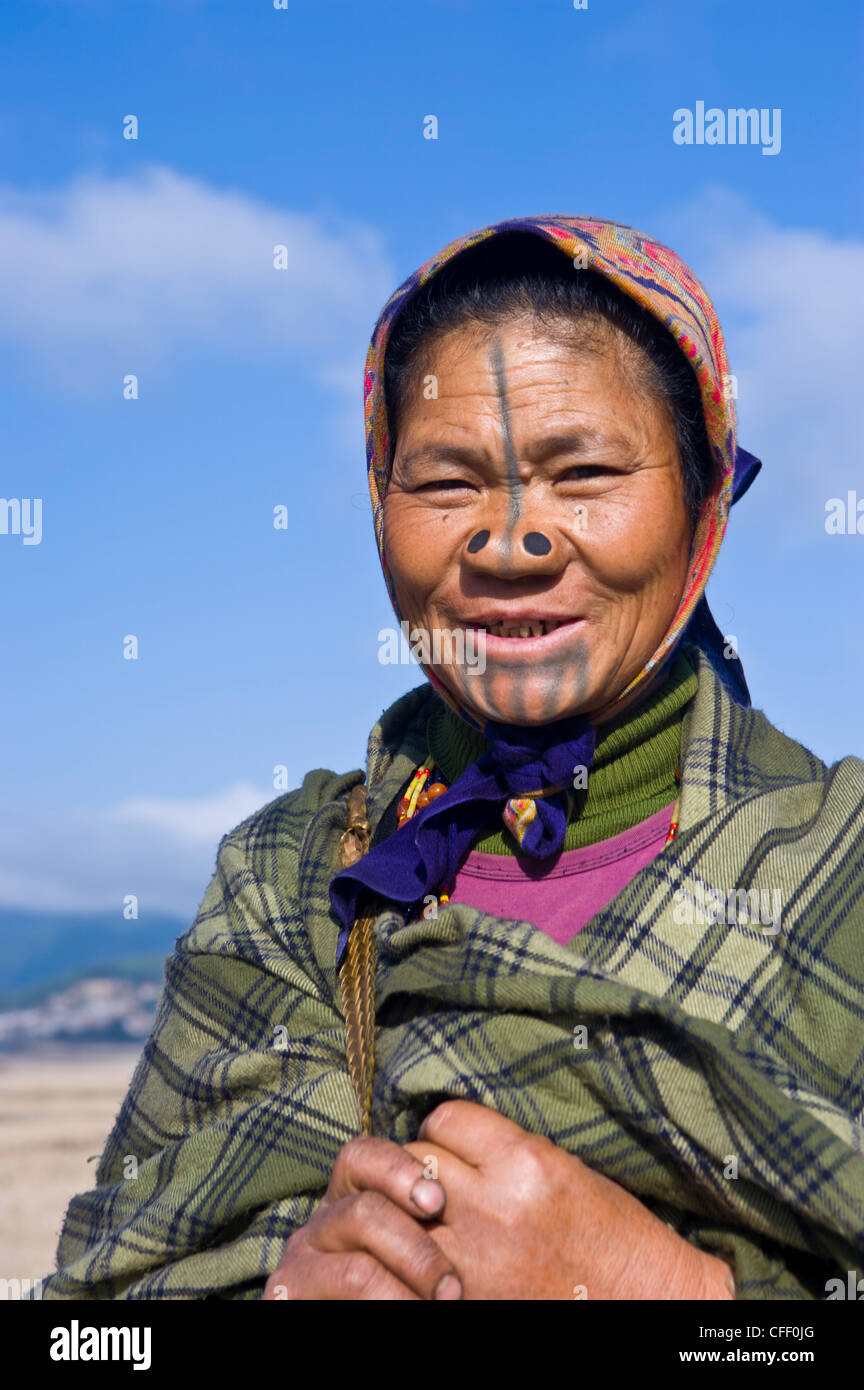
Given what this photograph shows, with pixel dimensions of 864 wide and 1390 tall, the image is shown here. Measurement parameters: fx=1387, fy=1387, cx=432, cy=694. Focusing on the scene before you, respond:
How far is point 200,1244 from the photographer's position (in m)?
2.49

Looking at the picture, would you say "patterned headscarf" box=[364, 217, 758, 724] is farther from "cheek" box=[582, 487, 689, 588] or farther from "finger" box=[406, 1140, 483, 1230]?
"finger" box=[406, 1140, 483, 1230]

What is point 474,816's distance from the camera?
269 cm

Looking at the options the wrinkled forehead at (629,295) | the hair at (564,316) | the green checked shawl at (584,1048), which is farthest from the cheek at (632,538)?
the green checked shawl at (584,1048)

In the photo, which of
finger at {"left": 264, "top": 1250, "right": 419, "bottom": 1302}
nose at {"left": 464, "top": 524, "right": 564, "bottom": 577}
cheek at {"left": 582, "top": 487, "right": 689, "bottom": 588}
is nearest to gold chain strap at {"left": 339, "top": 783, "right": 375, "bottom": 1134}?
finger at {"left": 264, "top": 1250, "right": 419, "bottom": 1302}

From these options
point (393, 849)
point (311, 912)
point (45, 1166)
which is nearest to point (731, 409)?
point (393, 849)

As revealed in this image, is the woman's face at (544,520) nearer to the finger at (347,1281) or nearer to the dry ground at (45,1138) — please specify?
the finger at (347,1281)

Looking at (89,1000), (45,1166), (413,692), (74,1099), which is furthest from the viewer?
(89,1000)

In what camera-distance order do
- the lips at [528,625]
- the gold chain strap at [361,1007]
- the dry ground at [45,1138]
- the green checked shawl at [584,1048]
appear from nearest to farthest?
the green checked shawl at [584,1048] → the gold chain strap at [361,1007] → the lips at [528,625] → the dry ground at [45,1138]

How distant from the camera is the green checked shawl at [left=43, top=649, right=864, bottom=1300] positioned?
2092 mm

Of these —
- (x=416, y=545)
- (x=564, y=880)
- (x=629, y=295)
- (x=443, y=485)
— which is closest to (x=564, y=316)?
(x=629, y=295)

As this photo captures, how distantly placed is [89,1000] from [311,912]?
89.2 ft

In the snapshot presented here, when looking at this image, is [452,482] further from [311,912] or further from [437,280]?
[311,912]

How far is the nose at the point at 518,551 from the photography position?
2443 mm
